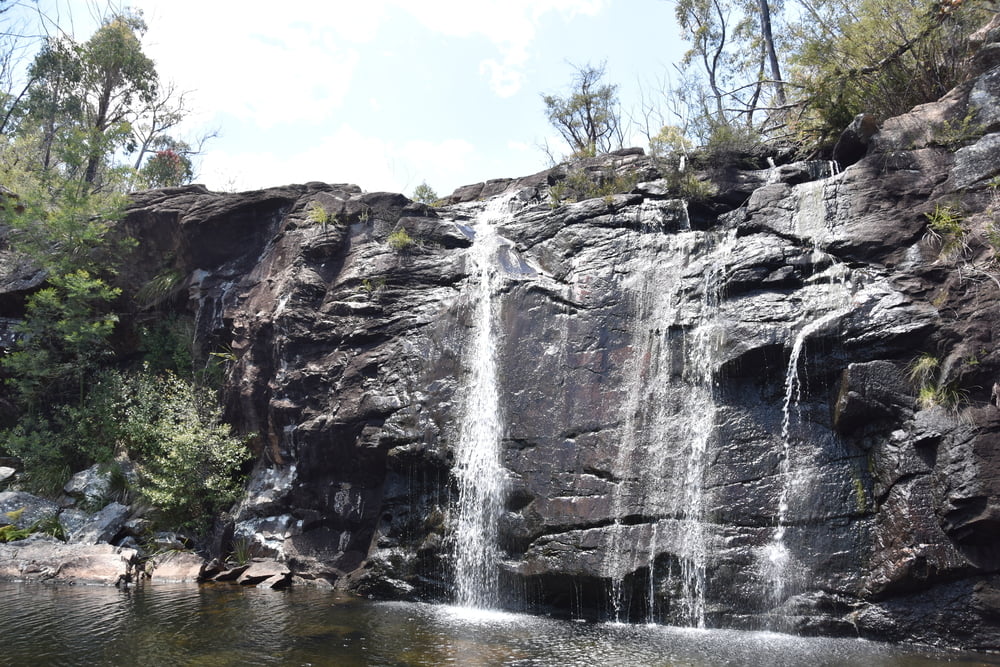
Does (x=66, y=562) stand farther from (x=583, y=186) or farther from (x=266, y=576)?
(x=583, y=186)

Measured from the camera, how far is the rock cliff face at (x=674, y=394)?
8.37 m

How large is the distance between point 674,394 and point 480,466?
11.4ft

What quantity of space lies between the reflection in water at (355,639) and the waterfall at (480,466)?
0.53m

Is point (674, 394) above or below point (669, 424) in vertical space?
above

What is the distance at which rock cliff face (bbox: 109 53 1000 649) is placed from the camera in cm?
837

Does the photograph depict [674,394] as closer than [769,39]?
Yes

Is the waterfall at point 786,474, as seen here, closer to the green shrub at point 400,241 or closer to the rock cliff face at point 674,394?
the rock cliff face at point 674,394

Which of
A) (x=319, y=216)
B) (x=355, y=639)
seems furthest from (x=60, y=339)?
(x=355, y=639)

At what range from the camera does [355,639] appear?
8094 mm

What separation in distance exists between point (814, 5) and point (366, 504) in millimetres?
16658

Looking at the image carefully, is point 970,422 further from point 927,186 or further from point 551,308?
point 551,308

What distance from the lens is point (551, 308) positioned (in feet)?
40.0

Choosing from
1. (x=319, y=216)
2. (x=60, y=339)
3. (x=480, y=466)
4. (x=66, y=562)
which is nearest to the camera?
(x=480, y=466)

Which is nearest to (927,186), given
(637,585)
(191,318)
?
(637,585)
